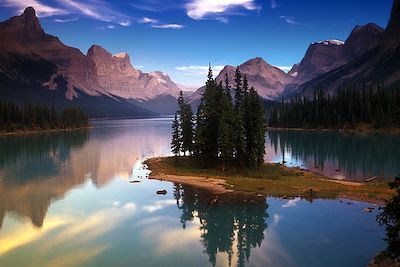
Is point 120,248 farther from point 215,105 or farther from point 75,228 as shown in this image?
point 215,105

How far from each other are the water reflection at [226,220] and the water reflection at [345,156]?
33722 millimetres

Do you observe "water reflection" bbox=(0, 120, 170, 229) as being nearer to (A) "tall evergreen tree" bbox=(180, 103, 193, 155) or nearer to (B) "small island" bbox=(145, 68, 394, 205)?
(A) "tall evergreen tree" bbox=(180, 103, 193, 155)

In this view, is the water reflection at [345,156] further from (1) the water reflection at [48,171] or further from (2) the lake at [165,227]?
(1) the water reflection at [48,171]

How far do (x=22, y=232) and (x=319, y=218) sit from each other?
3905 cm

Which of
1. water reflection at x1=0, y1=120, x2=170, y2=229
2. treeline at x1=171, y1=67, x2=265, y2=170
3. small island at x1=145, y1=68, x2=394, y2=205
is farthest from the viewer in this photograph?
treeline at x1=171, y1=67, x2=265, y2=170

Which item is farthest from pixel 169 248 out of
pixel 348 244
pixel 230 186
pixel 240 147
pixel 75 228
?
pixel 240 147

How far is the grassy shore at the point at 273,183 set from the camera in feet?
218

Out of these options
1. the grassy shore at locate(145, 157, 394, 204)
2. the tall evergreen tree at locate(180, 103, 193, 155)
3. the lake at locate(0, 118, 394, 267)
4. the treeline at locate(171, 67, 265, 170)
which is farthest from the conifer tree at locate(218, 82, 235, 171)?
the tall evergreen tree at locate(180, 103, 193, 155)

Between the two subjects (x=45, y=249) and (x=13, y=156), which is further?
(x=13, y=156)

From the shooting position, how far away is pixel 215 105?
9194 cm

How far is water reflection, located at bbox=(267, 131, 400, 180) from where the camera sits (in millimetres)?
93062

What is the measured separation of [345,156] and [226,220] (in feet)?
251

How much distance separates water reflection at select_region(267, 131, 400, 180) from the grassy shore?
36.3 feet

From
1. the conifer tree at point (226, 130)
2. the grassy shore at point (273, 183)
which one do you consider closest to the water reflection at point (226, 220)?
the grassy shore at point (273, 183)
